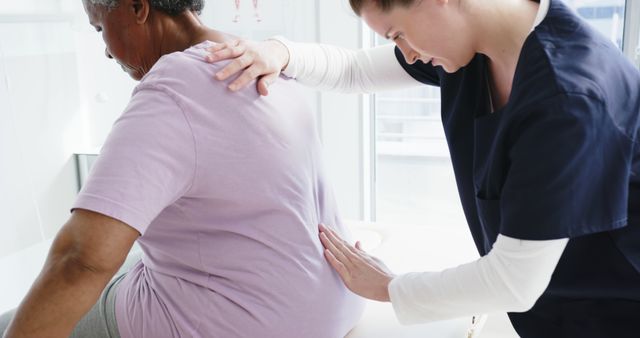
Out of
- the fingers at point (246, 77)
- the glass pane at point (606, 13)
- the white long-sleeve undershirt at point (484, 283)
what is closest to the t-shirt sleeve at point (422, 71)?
the white long-sleeve undershirt at point (484, 283)

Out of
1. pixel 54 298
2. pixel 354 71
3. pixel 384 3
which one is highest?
pixel 384 3

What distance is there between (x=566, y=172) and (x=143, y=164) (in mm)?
552

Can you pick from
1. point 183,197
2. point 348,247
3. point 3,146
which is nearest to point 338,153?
point 3,146

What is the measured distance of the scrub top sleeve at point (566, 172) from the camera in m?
0.83

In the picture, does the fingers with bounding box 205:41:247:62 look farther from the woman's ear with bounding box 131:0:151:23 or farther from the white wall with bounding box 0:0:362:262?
the white wall with bounding box 0:0:362:262

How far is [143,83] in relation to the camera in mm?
986

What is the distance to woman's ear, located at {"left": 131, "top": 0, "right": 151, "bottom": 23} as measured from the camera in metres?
1.14

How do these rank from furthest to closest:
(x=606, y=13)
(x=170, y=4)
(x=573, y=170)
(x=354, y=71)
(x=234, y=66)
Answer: (x=606, y=13)
(x=354, y=71)
(x=170, y=4)
(x=234, y=66)
(x=573, y=170)

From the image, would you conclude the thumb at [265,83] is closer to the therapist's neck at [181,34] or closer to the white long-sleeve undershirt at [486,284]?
the therapist's neck at [181,34]

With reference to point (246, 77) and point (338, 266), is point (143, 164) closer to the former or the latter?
point (246, 77)

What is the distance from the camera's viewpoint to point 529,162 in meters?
0.85

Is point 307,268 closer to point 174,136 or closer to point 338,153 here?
point 174,136

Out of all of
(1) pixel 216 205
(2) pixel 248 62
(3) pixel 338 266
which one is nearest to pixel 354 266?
(3) pixel 338 266

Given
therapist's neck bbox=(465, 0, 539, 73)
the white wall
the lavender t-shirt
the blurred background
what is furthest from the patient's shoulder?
the white wall
